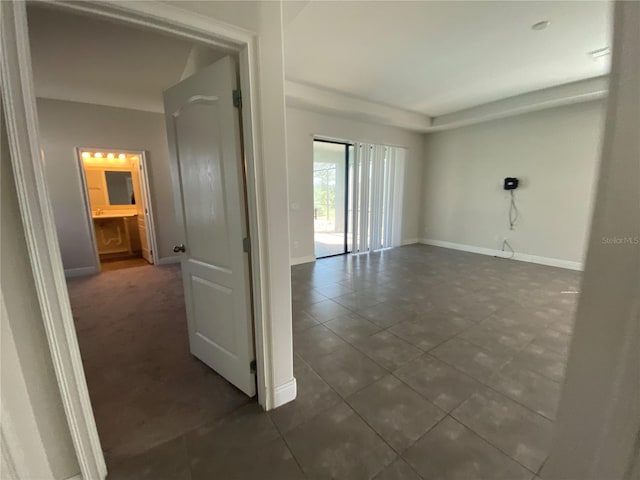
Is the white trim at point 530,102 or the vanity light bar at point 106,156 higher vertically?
the white trim at point 530,102

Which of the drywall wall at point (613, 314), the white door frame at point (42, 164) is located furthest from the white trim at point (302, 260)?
the drywall wall at point (613, 314)

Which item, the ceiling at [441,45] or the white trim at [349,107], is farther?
the white trim at [349,107]

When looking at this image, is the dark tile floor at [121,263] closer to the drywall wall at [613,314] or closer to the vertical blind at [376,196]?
the vertical blind at [376,196]

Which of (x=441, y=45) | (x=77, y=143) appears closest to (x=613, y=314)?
(x=441, y=45)

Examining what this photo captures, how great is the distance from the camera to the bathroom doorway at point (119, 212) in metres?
5.21

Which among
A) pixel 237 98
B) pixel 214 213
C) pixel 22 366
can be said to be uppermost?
pixel 237 98

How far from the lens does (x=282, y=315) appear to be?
5.38 ft

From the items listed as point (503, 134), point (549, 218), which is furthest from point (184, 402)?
point (503, 134)

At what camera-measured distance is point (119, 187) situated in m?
5.92

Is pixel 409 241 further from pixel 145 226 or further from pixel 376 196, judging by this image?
pixel 145 226

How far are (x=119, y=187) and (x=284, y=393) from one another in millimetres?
6355

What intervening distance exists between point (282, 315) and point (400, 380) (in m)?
1.07

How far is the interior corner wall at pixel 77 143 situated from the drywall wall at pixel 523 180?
610 centimetres

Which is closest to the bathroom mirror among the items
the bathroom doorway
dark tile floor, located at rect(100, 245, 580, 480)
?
the bathroom doorway
